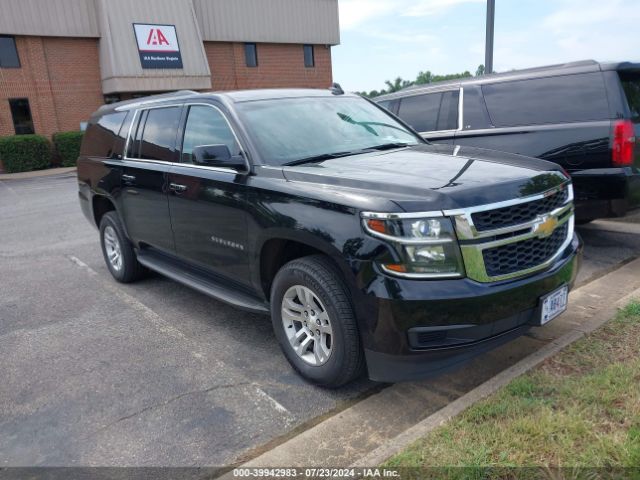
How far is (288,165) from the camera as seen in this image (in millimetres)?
3658

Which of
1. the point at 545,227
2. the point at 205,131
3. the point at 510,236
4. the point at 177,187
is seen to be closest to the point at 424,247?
the point at 510,236

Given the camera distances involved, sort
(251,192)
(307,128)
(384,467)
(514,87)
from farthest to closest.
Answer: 1. (514,87)
2. (307,128)
3. (251,192)
4. (384,467)

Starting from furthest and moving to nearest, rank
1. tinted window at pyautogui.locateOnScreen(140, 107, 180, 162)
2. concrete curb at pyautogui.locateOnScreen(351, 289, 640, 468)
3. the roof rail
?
the roof rail
tinted window at pyautogui.locateOnScreen(140, 107, 180, 162)
concrete curb at pyautogui.locateOnScreen(351, 289, 640, 468)

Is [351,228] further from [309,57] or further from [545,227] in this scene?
[309,57]

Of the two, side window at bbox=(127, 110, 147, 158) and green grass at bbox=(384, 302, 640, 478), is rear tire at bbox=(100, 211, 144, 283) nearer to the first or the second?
side window at bbox=(127, 110, 147, 158)

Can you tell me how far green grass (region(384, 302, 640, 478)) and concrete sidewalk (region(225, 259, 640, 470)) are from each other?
0.34ft

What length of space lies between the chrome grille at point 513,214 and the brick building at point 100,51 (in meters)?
23.5

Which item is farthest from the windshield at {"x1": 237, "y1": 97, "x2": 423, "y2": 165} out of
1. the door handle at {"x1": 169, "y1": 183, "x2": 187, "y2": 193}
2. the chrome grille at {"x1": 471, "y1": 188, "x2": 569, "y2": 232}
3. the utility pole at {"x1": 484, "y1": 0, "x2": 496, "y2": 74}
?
the utility pole at {"x1": 484, "y1": 0, "x2": 496, "y2": 74}

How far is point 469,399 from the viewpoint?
2.99 m

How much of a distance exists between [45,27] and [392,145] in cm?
2365

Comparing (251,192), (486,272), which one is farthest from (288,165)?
(486,272)

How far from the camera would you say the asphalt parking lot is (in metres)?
3.00

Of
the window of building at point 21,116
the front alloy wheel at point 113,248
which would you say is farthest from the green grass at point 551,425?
the window of building at point 21,116

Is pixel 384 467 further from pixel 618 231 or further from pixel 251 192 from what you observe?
pixel 618 231
